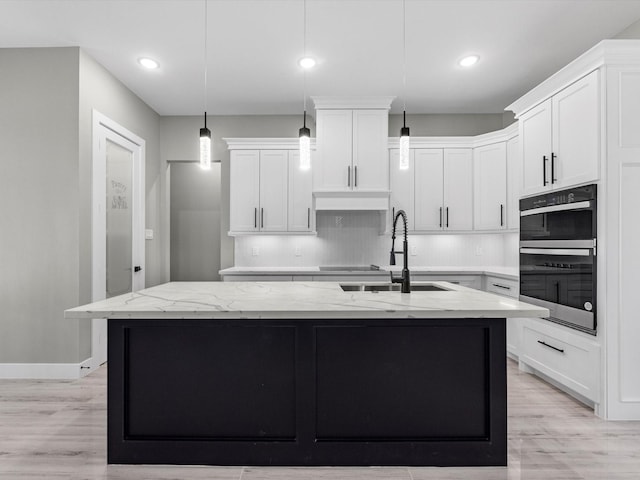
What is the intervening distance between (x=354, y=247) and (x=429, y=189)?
112 cm

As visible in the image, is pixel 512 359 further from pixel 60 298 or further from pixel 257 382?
pixel 60 298

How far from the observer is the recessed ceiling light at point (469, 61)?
11.9ft

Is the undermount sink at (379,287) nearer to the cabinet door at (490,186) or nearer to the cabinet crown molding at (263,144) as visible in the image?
the cabinet door at (490,186)

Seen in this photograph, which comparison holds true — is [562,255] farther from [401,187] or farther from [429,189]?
[401,187]

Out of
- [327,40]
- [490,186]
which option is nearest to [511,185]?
[490,186]

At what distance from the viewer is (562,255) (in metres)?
2.92

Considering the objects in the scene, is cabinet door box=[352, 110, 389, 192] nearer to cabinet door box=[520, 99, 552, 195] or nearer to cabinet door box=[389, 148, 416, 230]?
cabinet door box=[389, 148, 416, 230]

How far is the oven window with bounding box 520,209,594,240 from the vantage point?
2.70 m

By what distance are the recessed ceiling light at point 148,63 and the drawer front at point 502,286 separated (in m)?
3.94

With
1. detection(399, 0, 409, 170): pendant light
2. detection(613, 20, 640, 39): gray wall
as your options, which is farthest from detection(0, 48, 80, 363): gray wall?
detection(613, 20, 640, 39): gray wall

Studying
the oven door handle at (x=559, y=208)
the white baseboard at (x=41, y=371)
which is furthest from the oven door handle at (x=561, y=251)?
the white baseboard at (x=41, y=371)

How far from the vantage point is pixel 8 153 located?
3.46 m

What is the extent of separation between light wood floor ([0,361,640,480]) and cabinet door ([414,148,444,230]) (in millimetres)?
2106

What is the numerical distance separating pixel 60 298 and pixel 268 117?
3082 mm
